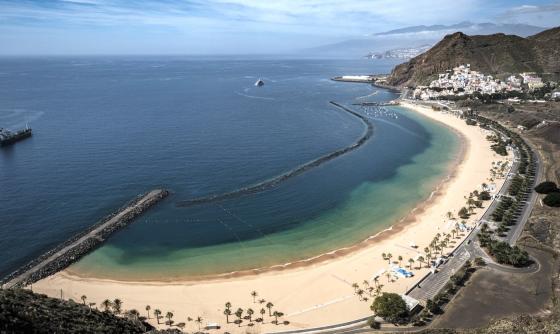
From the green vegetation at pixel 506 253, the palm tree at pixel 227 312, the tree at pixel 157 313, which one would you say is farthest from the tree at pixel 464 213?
the tree at pixel 157 313

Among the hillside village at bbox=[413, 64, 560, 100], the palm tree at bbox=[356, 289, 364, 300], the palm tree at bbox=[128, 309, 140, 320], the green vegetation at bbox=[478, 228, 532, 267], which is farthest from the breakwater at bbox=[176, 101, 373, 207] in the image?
the hillside village at bbox=[413, 64, 560, 100]

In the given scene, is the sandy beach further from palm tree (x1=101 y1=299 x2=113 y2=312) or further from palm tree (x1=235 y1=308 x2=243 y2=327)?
palm tree (x1=101 y1=299 x2=113 y2=312)

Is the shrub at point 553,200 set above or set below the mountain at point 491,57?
below

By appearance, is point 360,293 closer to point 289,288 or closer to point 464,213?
point 289,288

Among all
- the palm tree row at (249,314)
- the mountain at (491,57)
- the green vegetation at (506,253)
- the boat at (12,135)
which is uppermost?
the mountain at (491,57)

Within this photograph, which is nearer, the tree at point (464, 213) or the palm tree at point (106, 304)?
the palm tree at point (106, 304)

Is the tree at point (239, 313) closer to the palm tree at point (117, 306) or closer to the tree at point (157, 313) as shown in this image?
the tree at point (157, 313)

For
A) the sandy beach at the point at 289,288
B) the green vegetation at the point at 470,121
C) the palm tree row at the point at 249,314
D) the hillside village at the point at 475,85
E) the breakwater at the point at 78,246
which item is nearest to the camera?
the palm tree row at the point at 249,314
